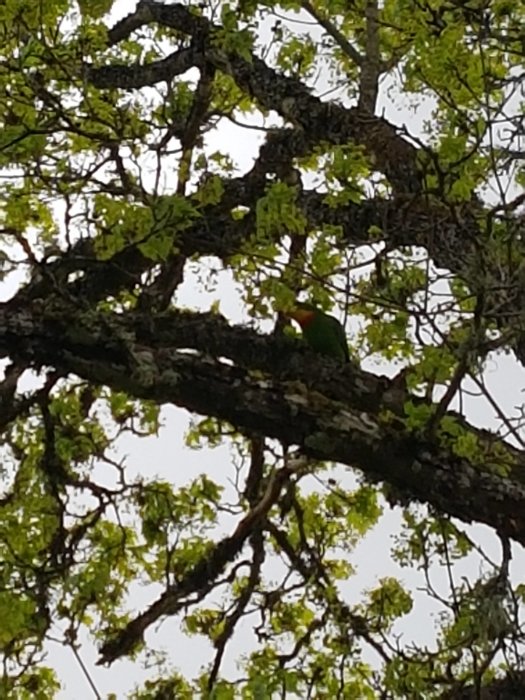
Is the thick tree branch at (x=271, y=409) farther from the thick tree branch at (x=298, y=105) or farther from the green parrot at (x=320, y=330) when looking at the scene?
the thick tree branch at (x=298, y=105)

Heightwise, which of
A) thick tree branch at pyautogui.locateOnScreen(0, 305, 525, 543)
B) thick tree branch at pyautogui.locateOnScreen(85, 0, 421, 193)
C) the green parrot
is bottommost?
thick tree branch at pyautogui.locateOnScreen(0, 305, 525, 543)

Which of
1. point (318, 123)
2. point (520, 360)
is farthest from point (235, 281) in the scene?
point (520, 360)

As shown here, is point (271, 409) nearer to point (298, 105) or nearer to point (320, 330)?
point (320, 330)

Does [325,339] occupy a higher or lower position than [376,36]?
lower

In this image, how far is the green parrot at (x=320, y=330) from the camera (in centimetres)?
387

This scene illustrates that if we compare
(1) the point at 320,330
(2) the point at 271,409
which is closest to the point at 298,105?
(1) the point at 320,330

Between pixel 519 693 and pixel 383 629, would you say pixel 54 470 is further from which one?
pixel 519 693

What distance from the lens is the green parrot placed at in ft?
12.7

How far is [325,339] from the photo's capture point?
389 cm

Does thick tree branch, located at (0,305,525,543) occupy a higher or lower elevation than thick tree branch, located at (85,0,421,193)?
lower

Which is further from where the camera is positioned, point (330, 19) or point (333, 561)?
point (330, 19)

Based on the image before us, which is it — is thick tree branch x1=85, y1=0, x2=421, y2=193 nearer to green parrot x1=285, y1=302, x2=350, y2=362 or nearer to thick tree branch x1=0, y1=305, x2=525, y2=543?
green parrot x1=285, y1=302, x2=350, y2=362

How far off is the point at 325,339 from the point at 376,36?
1405 millimetres

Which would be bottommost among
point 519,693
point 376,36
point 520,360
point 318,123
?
point 519,693
